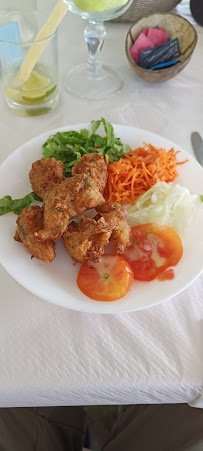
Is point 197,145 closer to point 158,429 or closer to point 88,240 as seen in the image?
point 88,240

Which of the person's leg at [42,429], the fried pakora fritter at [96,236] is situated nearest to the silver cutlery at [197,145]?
the fried pakora fritter at [96,236]

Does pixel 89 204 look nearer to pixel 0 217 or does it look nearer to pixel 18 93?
pixel 0 217

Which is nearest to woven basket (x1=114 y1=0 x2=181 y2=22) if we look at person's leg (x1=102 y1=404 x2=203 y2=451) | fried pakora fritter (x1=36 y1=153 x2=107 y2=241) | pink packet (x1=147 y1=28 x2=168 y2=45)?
pink packet (x1=147 y1=28 x2=168 y2=45)

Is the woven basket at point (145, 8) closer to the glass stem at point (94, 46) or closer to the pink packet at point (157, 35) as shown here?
the pink packet at point (157, 35)

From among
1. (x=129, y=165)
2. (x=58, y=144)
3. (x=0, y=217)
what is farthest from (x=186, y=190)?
(x=0, y=217)

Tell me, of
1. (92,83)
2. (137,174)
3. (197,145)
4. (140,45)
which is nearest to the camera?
(137,174)

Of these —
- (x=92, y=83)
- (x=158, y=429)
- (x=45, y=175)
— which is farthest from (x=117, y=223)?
(x=92, y=83)

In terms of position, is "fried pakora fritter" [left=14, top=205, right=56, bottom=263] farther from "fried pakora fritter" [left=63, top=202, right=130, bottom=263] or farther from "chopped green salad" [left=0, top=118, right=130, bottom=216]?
"chopped green salad" [left=0, top=118, right=130, bottom=216]
